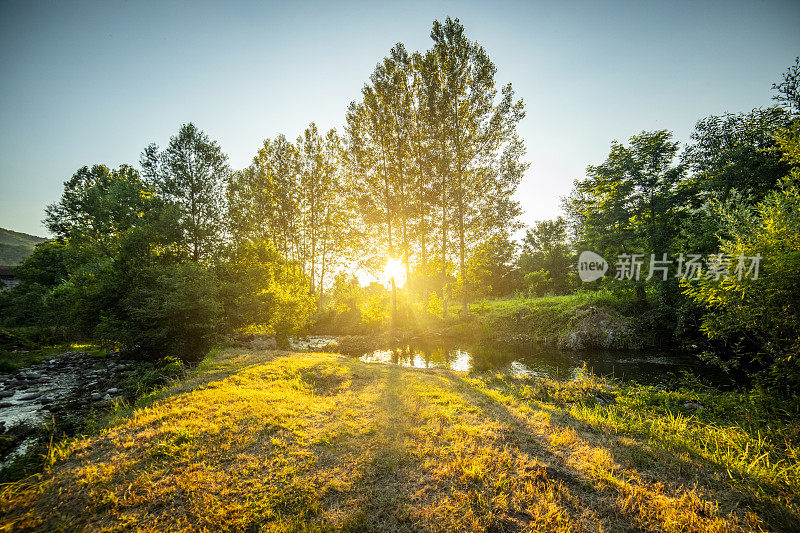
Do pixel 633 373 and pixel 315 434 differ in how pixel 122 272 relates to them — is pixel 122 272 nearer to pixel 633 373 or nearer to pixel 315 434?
pixel 315 434

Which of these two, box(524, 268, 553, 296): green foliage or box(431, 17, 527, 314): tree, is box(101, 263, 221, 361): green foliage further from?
box(524, 268, 553, 296): green foliage

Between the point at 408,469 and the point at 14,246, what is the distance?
21692cm

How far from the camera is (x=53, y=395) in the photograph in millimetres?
9047

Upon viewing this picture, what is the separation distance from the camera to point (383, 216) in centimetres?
2062

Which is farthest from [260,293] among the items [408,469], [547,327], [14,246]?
[14,246]

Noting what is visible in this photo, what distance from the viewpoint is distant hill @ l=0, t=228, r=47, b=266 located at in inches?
4511

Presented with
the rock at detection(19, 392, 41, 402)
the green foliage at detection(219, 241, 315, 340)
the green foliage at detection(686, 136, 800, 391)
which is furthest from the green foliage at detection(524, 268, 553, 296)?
the rock at detection(19, 392, 41, 402)

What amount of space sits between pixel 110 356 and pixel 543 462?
2139 cm

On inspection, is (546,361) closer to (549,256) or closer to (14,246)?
(549,256)

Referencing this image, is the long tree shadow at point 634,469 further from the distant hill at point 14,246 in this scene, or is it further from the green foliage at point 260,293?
the distant hill at point 14,246

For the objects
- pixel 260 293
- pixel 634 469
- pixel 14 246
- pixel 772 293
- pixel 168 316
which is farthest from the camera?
pixel 14 246

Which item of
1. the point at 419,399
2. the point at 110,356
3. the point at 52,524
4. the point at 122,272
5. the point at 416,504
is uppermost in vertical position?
the point at 122,272

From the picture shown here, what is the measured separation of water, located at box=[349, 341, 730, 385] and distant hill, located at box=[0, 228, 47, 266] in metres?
166

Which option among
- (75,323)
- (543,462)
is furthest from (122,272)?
(543,462)
